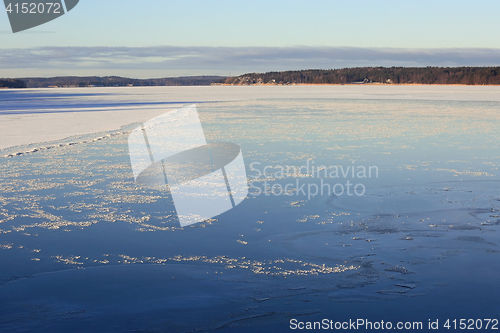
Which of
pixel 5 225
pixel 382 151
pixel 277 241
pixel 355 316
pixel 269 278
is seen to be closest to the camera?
pixel 355 316

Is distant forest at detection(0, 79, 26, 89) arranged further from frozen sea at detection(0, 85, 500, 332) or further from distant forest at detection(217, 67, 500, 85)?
frozen sea at detection(0, 85, 500, 332)

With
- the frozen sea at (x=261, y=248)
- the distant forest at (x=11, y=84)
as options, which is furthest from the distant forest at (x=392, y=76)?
the frozen sea at (x=261, y=248)

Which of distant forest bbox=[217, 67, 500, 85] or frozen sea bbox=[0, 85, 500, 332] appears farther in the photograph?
distant forest bbox=[217, 67, 500, 85]

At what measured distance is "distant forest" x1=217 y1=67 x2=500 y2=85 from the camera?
76688 mm

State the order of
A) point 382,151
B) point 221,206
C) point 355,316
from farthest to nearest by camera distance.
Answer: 1. point 382,151
2. point 221,206
3. point 355,316

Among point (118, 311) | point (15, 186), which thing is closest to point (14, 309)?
point (118, 311)

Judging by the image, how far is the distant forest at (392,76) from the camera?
7669cm

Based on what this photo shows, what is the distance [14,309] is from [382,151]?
20.0 ft

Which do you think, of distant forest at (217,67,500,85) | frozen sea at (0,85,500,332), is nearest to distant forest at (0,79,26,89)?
distant forest at (217,67,500,85)

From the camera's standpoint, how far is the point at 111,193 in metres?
4.92

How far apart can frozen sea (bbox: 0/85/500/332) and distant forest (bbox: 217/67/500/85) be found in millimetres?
77537

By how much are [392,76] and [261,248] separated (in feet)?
303

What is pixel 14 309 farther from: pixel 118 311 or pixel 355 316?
pixel 355 316

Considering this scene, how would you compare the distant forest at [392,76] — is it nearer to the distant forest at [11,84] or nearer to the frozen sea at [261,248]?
the distant forest at [11,84]
